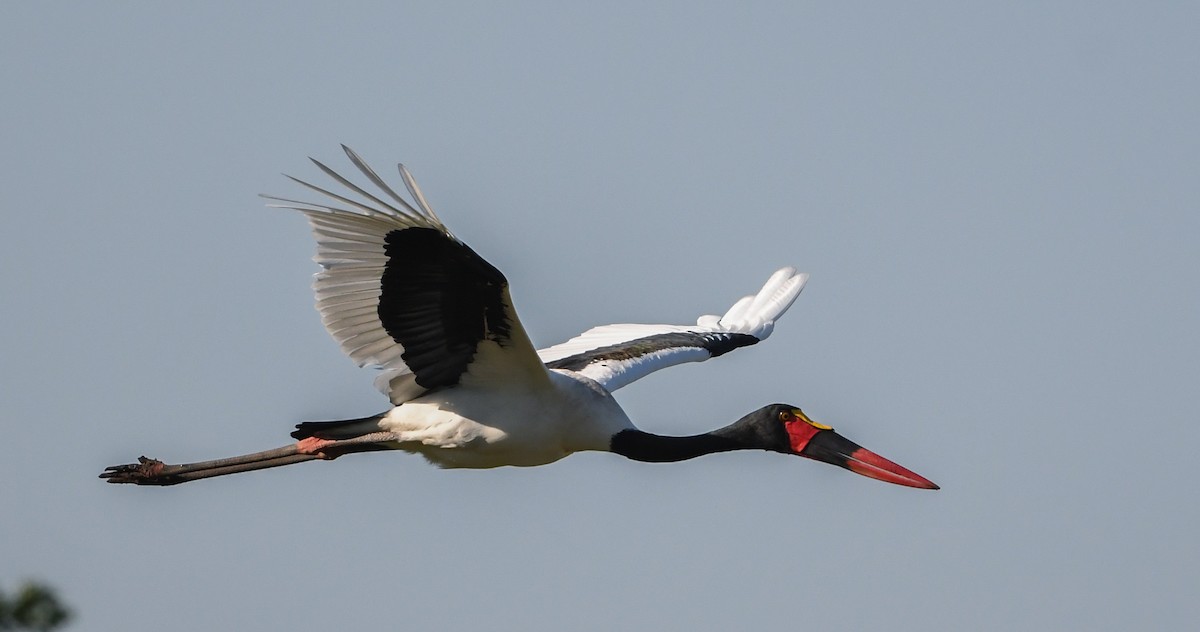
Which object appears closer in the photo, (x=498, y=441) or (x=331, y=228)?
(x=331, y=228)

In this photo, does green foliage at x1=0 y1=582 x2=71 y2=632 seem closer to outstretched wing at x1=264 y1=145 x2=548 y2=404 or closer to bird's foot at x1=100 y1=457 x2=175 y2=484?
outstretched wing at x1=264 y1=145 x2=548 y2=404

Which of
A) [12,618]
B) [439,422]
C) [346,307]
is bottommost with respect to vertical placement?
[12,618]

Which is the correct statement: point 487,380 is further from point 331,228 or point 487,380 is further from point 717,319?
point 717,319

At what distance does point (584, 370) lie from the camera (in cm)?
1580

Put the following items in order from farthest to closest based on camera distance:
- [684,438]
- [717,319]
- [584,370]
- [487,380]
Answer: [717,319]
[584,370]
[684,438]
[487,380]

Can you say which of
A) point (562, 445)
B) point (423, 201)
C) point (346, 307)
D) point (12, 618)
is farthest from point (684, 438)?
point (12, 618)

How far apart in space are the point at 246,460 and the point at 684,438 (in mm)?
4267

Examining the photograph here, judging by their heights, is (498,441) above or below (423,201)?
below

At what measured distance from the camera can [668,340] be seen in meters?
17.5

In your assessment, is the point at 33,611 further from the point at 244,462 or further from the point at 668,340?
the point at 668,340

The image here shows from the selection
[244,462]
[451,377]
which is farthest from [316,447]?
[451,377]

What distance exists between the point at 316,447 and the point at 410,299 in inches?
107

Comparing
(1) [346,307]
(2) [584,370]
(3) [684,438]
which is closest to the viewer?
(1) [346,307]

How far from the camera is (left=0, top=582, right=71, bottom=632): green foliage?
17.2 ft
